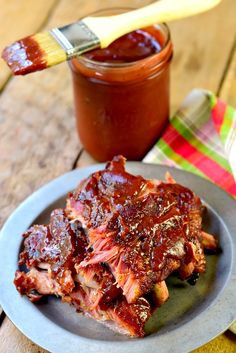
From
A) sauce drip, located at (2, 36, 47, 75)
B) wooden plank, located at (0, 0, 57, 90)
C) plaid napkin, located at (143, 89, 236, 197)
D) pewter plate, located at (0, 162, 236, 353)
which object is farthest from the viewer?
wooden plank, located at (0, 0, 57, 90)

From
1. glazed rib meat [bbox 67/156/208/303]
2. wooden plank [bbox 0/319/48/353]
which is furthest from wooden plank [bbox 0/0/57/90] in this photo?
wooden plank [bbox 0/319/48/353]

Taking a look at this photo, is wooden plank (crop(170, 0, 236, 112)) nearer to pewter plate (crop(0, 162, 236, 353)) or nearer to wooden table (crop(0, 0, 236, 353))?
wooden table (crop(0, 0, 236, 353))

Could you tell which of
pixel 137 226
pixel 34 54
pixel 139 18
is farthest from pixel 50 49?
pixel 137 226

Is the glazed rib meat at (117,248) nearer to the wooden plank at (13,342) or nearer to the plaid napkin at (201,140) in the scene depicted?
the wooden plank at (13,342)

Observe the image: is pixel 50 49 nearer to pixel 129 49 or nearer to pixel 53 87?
pixel 129 49

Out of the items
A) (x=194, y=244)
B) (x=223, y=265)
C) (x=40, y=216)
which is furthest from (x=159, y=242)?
(x=40, y=216)

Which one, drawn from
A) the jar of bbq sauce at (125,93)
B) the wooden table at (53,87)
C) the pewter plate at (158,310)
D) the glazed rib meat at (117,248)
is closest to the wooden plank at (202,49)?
the wooden table at (53,87)

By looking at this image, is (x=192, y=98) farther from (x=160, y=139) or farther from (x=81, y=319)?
(x=81, y=319)
